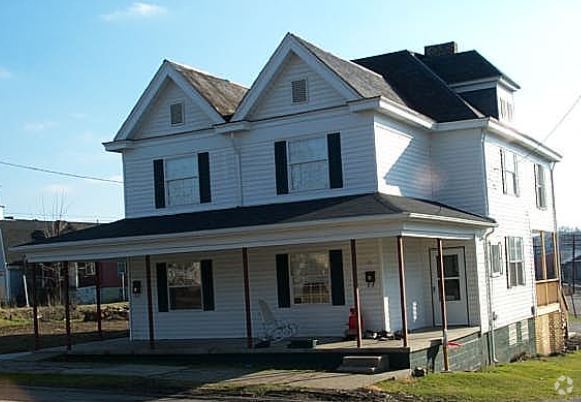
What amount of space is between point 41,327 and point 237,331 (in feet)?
46.6

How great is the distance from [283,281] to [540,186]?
41.3 feet

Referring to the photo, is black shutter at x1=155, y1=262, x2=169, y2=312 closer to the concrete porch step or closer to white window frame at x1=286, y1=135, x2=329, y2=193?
white window frame at x1=286, y1=135, x2=329, y2=193

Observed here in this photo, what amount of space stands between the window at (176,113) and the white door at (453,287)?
837cm

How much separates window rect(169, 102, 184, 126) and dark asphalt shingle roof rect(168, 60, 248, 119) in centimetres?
84

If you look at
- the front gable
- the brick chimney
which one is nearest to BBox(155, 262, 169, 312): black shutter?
the front gable

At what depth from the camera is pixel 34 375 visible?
63.2 ft

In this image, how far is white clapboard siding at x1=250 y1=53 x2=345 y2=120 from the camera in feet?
73.8

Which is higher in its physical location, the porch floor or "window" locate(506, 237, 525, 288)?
"window" locate(506, 237, 525, 288)

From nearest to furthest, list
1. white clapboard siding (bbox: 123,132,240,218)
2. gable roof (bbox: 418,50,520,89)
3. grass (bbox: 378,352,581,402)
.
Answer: grass (bbox: 378,352,581,402), white clapboard siding (bbox: 123,132,240,218), gable roof (bbox: 418,50,520,89)

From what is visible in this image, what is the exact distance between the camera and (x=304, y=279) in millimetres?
22516

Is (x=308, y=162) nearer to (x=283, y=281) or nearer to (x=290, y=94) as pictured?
(x=290, y=94)

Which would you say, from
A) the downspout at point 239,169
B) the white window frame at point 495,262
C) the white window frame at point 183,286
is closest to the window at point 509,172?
the white window frame at point 495,262

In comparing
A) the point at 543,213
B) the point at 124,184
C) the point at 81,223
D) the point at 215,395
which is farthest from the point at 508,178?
the point at 81,223

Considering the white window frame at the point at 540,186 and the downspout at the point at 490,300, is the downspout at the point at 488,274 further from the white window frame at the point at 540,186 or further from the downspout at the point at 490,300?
the white window frame at the point at 540,186
